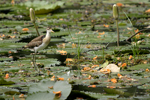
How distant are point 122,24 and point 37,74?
5205 millimetres

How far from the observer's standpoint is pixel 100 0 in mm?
16688

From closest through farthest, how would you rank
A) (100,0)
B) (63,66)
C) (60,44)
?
(63,66)
(60,44)
(100,0)

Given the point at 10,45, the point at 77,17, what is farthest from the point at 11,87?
the point at 77,17

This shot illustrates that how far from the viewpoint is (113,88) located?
3.92m

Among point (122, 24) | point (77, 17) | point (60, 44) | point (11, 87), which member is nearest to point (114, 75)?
point (11, 87)

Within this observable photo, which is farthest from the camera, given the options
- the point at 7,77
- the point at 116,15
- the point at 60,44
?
the point at 60,44

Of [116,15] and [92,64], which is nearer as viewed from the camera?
[92,64]

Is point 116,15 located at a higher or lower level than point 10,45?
higher

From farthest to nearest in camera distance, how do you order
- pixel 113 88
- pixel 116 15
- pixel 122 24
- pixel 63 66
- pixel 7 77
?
pixel 122 24 → pixel 116 15 → pixel 63 66 → pixel 7 77 → pixel 113 88

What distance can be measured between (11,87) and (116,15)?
3.01 meters

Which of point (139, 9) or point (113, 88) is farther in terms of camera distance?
point (139, 9)

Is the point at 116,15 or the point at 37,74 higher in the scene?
the point at 116,15

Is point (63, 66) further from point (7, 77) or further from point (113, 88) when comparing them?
point (113, 88)

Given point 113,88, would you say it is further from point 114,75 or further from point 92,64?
point 92,64
